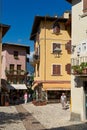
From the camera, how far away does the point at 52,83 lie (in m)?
46.7

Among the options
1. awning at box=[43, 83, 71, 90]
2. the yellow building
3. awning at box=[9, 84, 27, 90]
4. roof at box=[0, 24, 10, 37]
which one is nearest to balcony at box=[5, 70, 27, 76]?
awning at box=[9, 84, 27, 90]

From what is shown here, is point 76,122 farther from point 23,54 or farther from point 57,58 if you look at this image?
point 23,54

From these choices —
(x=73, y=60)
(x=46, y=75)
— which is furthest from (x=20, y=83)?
(x=73, y=60)

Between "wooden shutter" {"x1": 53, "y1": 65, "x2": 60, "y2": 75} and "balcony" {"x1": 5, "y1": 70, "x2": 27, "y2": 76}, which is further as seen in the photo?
"balcony" {"x1": 5, "y1": 70, "x2": 27, "y2": 76}

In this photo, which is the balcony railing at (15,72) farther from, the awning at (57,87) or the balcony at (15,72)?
the awning at (57,87)

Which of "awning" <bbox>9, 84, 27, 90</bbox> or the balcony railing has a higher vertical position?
the balcony railing

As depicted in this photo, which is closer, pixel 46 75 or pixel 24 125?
pixel 24 125

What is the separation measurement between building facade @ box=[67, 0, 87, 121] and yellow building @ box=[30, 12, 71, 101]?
2148cm

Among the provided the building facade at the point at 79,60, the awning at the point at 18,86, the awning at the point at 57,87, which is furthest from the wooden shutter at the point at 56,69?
the building facade at the point at 79,60

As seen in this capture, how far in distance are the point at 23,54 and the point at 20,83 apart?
18.5 feet

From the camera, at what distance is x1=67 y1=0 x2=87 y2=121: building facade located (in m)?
23.5

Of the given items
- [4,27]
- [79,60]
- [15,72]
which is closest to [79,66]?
[79,60]

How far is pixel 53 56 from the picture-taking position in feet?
156

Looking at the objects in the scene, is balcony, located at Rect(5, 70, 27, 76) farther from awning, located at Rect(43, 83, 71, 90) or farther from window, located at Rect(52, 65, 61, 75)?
awning, located at Rect(43, 83, 71, 90)
